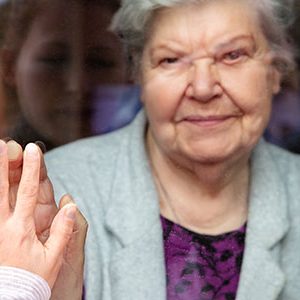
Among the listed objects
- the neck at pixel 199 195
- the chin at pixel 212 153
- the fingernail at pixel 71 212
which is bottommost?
the neck at pixel 199 195

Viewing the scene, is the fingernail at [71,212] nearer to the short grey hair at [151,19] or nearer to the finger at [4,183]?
the finger at [4,183]

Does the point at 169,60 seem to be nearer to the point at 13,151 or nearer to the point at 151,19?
the point at 151,19

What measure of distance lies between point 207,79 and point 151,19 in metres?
0.19

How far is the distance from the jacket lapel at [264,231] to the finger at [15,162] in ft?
2.33

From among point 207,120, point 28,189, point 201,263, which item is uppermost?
point 28,189

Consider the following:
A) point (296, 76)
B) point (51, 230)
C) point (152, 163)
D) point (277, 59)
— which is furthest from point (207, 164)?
point (51, 230)

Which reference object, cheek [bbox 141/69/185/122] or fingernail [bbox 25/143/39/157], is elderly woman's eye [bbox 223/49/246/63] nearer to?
cheek [bbox 141/69/185/122]

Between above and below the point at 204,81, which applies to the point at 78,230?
below

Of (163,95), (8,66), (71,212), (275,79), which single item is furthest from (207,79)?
(71,212)

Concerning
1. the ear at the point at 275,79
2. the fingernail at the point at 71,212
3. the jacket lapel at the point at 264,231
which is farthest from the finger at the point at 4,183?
the ear at the point at 275,79

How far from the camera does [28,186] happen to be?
1.53 m

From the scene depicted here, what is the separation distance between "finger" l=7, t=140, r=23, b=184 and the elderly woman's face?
0.58 m

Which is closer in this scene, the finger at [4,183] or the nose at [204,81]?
the finger at [4,183]

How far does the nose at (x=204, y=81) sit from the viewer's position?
203 centimetres
